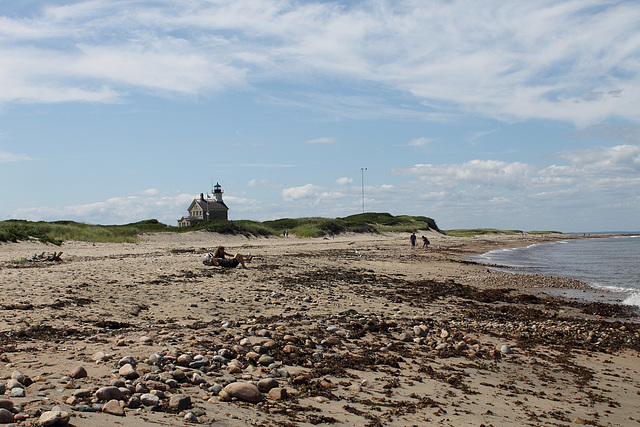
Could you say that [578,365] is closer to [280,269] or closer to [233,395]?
[233,395]

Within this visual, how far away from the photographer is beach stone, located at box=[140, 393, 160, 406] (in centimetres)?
469

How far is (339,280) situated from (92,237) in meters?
26.9

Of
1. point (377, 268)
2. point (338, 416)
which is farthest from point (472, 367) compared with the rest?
point (377, 268)

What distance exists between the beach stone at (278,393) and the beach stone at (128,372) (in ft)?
4.97

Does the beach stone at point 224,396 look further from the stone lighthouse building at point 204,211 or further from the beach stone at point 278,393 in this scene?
the stone lighthouse building at point 204,211

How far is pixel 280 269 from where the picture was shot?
19000mm

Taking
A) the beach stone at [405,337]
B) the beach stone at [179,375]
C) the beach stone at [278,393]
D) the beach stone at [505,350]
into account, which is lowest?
the beach stone at [505,350]

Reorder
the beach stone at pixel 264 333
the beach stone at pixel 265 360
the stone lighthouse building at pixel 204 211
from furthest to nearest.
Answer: the stone lighthouse building at pixel 204 211 → the beach stone at pixel 264 333 → the beach stone at pixel 265 360

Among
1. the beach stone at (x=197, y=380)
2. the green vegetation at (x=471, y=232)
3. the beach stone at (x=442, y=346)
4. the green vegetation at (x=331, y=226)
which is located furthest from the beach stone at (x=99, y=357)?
the green vegetation at (x=471, y=232)

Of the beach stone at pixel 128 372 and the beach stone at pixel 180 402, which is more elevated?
the beach stone at pixel 128 372

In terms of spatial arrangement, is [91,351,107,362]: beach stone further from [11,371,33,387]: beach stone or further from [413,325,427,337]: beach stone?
[413,325,427,337]: beach stone

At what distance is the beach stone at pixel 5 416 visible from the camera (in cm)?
383

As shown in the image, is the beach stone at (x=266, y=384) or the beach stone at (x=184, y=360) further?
the beach stone at (x=184, y=360)

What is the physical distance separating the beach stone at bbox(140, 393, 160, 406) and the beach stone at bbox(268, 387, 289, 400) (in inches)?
48.7
